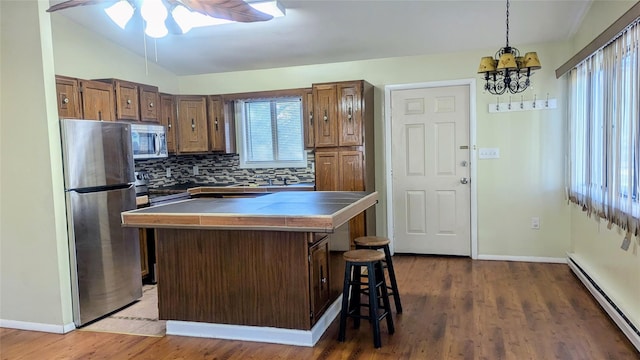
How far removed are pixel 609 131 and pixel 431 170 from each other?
2083 millimetres

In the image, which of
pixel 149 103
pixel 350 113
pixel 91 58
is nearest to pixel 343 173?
pixel 350 113

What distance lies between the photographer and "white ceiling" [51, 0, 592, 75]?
386 centimetres

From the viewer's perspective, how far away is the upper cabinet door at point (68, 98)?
3844 millimetres

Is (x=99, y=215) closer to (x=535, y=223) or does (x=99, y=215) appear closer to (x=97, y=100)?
(x=97, y=100)

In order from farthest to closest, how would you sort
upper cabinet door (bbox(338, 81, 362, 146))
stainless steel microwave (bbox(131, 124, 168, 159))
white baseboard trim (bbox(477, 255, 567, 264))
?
upper cabinet door (bbox(338, 81, 362, 146)) < white baseboard trim (bbox(477, 255, 567, 264)) < stainless steel microwave (bbox(131, 124, 168, 159))

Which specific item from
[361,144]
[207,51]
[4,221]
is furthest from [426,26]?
[4,221]

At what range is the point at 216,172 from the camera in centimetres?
579

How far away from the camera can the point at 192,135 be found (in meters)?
5.36

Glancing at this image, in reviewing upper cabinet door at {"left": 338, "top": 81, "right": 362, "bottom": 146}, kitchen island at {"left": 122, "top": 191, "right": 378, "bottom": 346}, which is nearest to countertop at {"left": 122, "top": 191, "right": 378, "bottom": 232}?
kitchen island at {"left": 122, "top": 191, "right": 378, "bottom": 346}

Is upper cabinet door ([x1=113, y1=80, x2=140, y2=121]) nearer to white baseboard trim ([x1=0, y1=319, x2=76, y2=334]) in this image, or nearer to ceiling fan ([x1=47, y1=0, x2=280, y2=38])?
ceiling fan ([x1=47, y1=0, x2=280, y2=38])

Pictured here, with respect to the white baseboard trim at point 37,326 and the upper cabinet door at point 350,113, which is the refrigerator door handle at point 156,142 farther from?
the white baseboard trim at point 37,326

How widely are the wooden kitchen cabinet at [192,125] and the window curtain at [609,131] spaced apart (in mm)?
3882

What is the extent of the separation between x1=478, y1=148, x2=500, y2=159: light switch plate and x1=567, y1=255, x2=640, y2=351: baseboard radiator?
1.27m

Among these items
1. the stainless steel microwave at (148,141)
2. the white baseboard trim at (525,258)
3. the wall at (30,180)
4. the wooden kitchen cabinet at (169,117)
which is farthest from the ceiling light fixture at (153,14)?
the white baseboard trim at (525,258)
